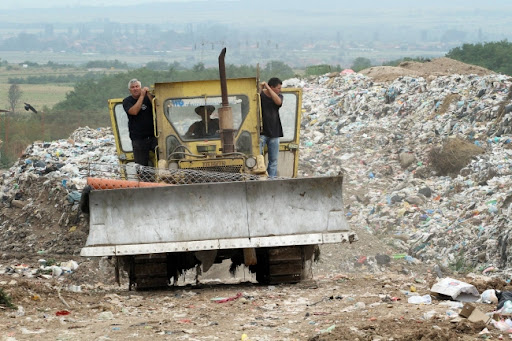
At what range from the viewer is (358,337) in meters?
6.35

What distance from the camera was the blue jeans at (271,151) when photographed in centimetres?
1013

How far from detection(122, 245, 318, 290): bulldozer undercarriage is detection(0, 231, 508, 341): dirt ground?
0.38 feet

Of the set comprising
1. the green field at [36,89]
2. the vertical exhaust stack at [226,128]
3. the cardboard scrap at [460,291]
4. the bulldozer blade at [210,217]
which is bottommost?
the green field at [36,89]

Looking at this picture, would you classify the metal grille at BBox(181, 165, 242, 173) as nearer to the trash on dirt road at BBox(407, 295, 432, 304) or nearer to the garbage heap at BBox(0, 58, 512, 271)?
the trash on dirt road at BBox(407, 295, 432, 304)

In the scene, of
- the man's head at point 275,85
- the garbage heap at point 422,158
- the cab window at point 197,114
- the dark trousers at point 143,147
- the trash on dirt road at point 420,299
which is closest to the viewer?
the trash on dirt road at point 420,299

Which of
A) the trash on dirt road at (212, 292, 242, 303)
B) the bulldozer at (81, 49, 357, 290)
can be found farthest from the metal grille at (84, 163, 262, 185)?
the trash on dirt road at (212, 292, 242, 303)

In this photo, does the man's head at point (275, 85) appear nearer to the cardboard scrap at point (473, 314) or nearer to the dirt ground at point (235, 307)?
the dirt ground at point (235, 307)

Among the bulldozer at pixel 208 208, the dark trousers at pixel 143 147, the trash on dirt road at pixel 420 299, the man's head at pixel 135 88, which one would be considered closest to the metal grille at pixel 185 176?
the bulldozer at pixel 208 208

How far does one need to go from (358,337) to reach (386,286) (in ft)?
7.30

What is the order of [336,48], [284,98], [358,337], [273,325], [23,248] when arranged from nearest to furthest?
1. [358,337]
2. [273,325]
3. [284,98]
4. [23,248]
5. [336,48]

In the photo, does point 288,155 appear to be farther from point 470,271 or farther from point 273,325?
point 273,325

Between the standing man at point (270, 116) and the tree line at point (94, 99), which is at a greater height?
the standing man at point (270, 116)

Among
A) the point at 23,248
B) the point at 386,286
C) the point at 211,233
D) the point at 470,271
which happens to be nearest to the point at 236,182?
the point at 211,233

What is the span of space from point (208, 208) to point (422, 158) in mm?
8817
